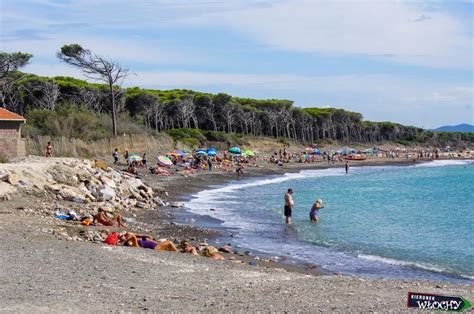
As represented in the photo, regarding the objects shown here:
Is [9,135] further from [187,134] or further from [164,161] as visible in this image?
[187,134]

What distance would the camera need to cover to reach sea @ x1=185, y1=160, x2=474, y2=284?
1525cm

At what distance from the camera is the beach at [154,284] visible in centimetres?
812

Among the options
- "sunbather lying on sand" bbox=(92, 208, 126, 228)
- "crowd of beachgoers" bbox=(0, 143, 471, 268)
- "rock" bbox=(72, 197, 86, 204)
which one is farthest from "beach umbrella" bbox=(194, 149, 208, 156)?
"sunbather lying on sand" bbox=(92, 208, 126, 228)

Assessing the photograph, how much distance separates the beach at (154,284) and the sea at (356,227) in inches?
87.9

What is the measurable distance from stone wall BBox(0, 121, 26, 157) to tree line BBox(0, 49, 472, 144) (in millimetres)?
16208

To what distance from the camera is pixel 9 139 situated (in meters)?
25.3

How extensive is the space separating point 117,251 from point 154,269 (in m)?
1.77

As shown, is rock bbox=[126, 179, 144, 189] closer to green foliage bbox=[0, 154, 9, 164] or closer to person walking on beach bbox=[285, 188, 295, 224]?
green foliage bbox=[0, 154, 9, 164]

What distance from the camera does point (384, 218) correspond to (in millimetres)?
25828

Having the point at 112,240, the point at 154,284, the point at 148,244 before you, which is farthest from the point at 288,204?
the point at 154,284

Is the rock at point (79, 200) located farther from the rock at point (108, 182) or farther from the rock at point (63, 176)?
the rock at point (108, 182)

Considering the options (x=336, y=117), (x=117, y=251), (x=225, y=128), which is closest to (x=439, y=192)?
(x=117, y=251)

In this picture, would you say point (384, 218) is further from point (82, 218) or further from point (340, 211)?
point (82, 218)

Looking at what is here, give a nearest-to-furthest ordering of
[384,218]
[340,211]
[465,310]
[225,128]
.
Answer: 1. [465,310]
2. [384,218]
3. [340,211]
4. [225,128]
